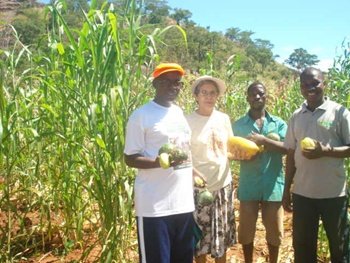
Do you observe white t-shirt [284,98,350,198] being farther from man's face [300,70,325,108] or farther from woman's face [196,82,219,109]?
woman's face [196,82,219,109]

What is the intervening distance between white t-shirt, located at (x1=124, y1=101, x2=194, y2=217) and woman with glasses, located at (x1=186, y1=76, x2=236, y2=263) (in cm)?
48

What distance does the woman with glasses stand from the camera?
8.26ft

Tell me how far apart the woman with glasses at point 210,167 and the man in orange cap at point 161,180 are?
1.43 ft

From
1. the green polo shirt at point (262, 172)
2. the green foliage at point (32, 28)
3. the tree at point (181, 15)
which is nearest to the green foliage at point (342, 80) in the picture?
the green polo shirt at point (262, 172)

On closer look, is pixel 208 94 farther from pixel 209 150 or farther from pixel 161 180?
pixel 161 180

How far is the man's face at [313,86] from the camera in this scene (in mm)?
2289

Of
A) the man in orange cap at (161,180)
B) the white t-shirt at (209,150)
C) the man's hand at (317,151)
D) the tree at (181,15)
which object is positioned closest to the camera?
the man in orange cap at (161,180)

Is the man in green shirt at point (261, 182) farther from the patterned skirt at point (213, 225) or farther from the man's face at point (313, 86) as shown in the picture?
the man's face at point (313, 86)

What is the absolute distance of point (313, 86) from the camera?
230 cm

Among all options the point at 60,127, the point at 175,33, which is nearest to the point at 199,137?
the point at 60,127

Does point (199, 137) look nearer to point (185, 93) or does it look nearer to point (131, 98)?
point (131, 98)

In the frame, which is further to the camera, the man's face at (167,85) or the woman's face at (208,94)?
the woman's face at (208,94)

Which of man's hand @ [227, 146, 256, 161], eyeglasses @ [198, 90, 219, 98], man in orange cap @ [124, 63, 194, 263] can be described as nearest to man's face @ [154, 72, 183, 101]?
man in orange cap @ [124, 63, 194, 263]

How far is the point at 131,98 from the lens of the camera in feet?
8.19
